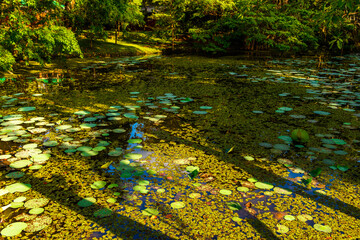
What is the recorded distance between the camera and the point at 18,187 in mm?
1777

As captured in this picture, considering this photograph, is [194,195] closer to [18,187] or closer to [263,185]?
[263,185]

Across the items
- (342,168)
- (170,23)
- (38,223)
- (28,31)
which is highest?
(170,23)

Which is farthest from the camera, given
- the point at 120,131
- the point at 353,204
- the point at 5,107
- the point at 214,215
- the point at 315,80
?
the point at 315,80

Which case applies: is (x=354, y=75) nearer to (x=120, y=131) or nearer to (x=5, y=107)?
(x=120, y=131)

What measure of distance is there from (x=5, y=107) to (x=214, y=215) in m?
3.34

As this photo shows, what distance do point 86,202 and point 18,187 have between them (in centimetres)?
51

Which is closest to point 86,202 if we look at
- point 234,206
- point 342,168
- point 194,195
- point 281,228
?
A: point 194,195

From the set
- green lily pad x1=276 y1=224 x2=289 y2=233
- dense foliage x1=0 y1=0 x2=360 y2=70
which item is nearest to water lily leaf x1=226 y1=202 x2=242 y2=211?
green lily pad x1=276 y1=224 x2=289 y2=233

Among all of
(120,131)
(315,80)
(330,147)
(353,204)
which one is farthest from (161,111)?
(315,80)

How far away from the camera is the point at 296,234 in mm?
1419

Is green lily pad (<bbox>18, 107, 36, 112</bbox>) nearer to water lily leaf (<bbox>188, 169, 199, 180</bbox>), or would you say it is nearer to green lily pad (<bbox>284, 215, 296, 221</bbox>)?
water lily leaf (<bbox>188, 169, 199, 180</bbox>)

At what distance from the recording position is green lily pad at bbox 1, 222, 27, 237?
1.37 metres

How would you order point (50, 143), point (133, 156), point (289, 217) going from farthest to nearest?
1. point (50, 143)
2. point (133, 156)
3. point (289, 217)

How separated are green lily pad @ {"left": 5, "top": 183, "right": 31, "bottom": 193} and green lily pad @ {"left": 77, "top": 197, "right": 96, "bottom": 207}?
0.41 m
